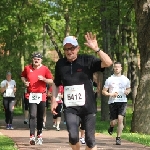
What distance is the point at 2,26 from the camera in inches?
1259

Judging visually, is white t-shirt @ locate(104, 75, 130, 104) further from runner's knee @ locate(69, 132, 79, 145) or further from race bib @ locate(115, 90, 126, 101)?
runner's knee @ locate(69, 132, 79, 145)

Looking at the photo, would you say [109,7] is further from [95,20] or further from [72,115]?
[72,115]

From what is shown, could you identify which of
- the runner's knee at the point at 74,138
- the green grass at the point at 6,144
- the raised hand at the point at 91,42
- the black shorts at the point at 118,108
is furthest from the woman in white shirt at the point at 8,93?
the raised hand at the point at 91,42

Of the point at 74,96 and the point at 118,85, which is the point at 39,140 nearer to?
the point at 118,85

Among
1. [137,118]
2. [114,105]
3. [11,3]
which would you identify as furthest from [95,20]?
[114,105]

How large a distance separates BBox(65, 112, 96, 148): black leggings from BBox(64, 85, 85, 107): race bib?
191mm

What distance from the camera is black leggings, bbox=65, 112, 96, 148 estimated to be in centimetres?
816

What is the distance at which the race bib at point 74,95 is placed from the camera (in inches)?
328

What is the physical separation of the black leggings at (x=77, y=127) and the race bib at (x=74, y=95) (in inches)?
7.5

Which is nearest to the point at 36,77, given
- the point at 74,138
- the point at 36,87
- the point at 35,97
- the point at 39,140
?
the point at 36,87

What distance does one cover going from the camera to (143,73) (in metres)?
17.3

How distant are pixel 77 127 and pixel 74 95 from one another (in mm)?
490

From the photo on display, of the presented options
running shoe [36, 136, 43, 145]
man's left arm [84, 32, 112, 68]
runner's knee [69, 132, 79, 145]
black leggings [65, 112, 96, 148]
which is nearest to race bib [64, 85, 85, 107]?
black leggings [65, 112, 96, 148]

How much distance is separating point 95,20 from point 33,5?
4.71m
